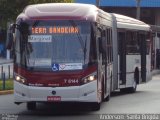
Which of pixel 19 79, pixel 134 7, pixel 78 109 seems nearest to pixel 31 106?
pixel 78 109

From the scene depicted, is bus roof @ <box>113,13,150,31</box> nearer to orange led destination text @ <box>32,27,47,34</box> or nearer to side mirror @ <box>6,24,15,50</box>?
orange led destination text @ <box>32,27,47,34</box>

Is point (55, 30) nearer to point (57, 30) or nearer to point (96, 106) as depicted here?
point (57, 30)

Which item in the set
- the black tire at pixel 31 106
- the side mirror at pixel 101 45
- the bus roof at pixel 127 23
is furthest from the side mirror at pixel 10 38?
the bus roof at pixel 127 23

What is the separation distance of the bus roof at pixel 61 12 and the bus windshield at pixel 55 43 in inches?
5.6

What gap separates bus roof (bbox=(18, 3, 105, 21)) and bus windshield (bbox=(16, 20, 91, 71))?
0.46 feet

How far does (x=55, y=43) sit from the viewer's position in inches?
676

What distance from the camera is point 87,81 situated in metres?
17.0

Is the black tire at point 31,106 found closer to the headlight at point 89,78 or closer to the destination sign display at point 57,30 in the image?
the headlight at point 89,78

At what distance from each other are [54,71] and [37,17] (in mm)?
1600

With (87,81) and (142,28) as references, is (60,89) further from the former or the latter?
(142,28)

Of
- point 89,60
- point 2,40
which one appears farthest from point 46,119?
point 2,40

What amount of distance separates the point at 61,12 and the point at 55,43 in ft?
2.93

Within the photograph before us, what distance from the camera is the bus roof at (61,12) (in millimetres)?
17312

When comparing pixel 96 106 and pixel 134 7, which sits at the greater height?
pixel 96 106
